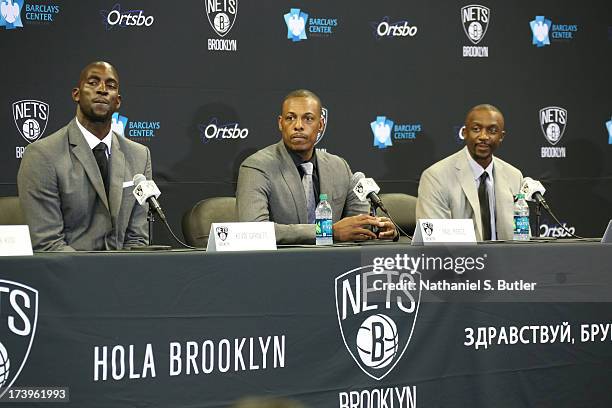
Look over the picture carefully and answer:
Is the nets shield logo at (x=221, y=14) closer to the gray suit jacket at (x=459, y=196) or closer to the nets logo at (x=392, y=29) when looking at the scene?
the nets logo at (x=392, y=29)

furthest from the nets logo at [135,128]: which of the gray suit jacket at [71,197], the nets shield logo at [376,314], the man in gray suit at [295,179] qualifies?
the nets shield logo at [376,314]

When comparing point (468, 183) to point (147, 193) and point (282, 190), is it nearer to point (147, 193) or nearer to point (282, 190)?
point (282, 190)

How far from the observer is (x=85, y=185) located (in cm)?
380

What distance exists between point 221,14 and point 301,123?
141cm

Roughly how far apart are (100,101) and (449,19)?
273 cm

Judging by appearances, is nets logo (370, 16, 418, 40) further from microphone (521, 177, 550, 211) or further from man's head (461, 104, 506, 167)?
microphone (521, 177, 550, 211)

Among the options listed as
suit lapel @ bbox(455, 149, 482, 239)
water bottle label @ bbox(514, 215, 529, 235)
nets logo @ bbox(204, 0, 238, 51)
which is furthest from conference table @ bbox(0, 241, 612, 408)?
nets logo @ bbox(204, 0, 238, 51)

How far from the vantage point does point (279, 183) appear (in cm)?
416

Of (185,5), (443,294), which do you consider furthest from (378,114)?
(443,294)

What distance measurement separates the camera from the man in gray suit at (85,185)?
12.2ft

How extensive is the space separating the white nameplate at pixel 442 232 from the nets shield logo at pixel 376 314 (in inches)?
7.1

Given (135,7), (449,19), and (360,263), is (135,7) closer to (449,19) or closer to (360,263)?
(449,19)

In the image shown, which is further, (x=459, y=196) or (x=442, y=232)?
(x=459, y=196)

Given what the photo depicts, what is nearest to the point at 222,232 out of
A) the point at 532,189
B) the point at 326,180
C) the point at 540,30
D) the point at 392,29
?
the point at 326,180
